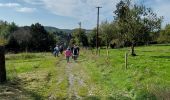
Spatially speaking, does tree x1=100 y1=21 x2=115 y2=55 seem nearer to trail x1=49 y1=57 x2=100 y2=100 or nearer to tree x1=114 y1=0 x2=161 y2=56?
tree x1=114 y1=0 x2=161 y2=56

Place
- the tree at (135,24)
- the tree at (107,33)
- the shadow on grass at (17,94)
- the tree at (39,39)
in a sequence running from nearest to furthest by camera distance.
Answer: the shadow on grass at (17,94) → the tree at (135,24) → the tree at (107,33) → the tree at (39,39)

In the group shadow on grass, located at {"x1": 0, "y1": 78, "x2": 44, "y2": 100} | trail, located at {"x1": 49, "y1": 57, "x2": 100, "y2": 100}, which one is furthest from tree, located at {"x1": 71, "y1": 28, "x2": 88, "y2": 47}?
shadow on grass, located at {"x1": 0, "y1": 78, "x2": 44, "y2": 100}

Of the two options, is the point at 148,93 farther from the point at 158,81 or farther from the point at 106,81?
the point at 106,81

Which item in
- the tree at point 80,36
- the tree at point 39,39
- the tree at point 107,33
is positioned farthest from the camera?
the tree at point 80,36

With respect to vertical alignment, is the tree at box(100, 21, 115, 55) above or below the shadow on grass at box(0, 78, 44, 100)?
above


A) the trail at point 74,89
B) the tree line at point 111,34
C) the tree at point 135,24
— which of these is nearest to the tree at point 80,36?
the tree line at point 111,34

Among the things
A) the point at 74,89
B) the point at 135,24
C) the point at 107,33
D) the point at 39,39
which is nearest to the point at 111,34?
the point at 107,33

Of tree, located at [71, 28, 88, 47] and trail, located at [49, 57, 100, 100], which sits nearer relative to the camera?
trail, located at [49, 57, 100, 100]

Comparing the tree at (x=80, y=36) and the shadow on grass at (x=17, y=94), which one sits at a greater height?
the tree at (x=80, y=36)

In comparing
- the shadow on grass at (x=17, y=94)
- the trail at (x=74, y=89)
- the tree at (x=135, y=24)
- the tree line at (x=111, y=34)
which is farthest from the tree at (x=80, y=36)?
the shadow on grass at (x=17, y=94)

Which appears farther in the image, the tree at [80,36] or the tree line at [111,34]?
the tree at [80,36]

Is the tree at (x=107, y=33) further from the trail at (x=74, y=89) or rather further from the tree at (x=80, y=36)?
the trail at (x=74, y=89)

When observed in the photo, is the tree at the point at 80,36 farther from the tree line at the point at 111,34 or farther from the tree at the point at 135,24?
the tree at the point at 135,24

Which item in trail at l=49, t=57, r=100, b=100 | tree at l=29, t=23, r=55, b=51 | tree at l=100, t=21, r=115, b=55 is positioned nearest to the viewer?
trail at l=49, t=57, r=100, b=100
